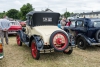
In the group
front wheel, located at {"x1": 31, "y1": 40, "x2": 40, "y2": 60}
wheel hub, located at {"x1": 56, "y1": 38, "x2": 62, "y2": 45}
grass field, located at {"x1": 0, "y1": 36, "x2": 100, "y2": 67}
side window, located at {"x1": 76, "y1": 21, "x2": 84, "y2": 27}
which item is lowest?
grass field, located at {"x1": 0, "y1": 36, "x2": 100, "y2": 67}

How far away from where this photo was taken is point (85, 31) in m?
8.32

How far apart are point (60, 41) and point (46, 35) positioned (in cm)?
60

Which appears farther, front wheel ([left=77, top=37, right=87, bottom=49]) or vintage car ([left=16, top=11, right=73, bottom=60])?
front wheel ([left=77, top=37, right=87, bottom=49])

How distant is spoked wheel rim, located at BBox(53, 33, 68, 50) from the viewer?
627 cm

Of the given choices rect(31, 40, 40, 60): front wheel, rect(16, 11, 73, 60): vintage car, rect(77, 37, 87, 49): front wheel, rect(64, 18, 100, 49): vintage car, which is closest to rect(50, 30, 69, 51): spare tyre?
→ rect(16, 11, 73, 60): vintage car

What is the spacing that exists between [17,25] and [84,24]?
21.2 ft

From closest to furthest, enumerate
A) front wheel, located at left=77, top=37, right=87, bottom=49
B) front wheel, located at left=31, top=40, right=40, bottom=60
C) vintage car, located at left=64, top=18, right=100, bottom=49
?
front wheel, located at left=31, top=40, right=40, bottom=60 → vintage car, located at left=64, top=18, right=100, bottom=49 → front wheel, located at left=77, top=37, right=87, bottom=49

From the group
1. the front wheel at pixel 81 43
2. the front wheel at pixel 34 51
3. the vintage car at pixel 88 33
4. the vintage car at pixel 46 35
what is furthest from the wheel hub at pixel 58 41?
the front wheel at pixel 81 43

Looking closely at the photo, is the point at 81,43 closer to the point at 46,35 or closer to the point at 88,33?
the point at 88,33

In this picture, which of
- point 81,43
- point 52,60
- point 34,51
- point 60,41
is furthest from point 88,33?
point 34,51

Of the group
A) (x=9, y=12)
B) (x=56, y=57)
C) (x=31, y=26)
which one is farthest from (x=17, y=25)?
(x=9, y=12)

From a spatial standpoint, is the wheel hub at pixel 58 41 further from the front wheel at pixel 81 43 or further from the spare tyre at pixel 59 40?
the front wheel at pixel 81 43

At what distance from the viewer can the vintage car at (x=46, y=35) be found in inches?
244

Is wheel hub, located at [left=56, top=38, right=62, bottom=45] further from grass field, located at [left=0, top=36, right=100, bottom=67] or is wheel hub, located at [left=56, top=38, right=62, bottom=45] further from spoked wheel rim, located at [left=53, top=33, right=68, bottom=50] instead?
grass field, located at [left=0, top=36, right=100, bottom=67]
